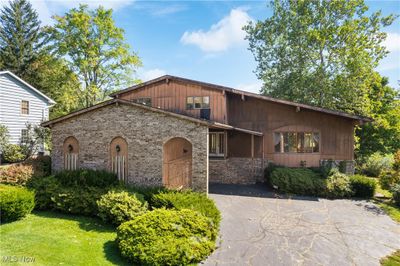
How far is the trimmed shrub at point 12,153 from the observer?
1888 centimetres

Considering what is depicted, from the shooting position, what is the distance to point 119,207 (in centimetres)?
922

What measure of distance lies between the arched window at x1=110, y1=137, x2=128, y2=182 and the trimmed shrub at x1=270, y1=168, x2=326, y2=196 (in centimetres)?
870

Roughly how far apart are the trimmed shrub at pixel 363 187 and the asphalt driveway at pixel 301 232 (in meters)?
1.20

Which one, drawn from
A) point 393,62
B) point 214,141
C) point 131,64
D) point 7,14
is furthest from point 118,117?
point 7,14

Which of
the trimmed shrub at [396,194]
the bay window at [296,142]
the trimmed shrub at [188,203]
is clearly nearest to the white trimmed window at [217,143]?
the bay window at [296,142]

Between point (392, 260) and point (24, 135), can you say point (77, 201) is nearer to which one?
point (392, 260)

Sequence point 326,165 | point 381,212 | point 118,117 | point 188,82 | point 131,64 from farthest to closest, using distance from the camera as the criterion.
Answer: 1. point 131,64
2. point 188,82
3. point 326,165
4. point 118,117
5. point 381,212

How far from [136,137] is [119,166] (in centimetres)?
182

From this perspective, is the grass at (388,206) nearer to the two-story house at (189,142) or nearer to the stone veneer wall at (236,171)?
the two-story house at (189,142)

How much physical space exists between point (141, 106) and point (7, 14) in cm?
3150

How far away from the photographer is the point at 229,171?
17438 mm

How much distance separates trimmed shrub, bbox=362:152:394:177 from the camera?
2198cm

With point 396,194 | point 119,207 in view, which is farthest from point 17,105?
point 396,194

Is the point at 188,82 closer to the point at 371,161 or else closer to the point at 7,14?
the point at 371,161
